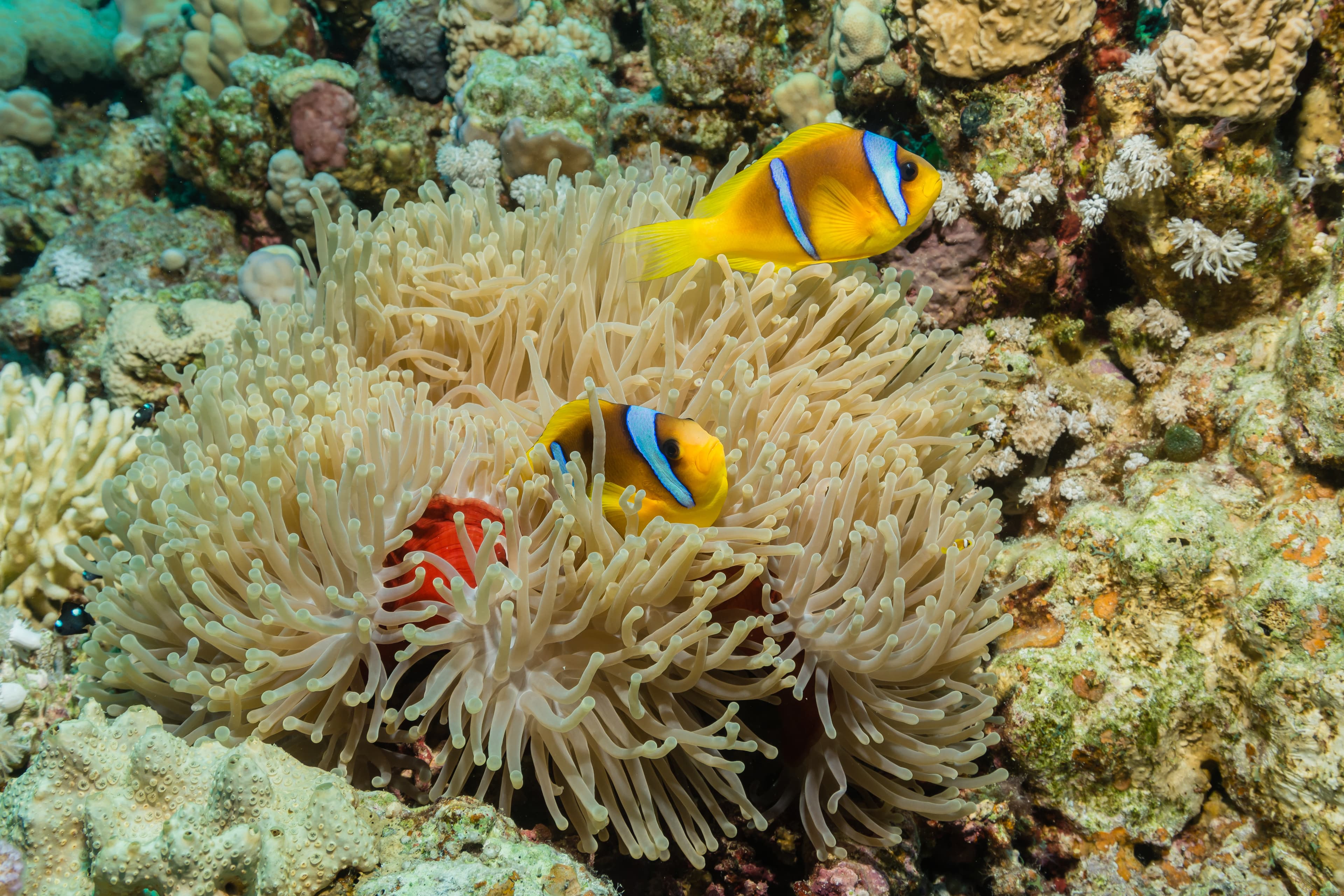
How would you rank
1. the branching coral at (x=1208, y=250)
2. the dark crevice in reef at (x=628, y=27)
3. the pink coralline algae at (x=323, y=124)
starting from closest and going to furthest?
1. the branching coral at (x=1208, y=250)
2. the pink coralline algae at (x=323, y=124)
3. the dark crevice in reef at (x=628, y=27)

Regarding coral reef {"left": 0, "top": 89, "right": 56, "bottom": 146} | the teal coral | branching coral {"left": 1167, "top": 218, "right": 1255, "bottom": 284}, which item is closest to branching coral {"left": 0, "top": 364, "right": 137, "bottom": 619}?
branching coral {"left": 1167, "top": 218, "right": 1255, "bottom": 284}

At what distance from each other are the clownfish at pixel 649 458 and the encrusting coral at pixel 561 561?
5cm

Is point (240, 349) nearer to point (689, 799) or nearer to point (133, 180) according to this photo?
point (689, 799)

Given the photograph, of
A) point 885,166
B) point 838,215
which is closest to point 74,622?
point 838,215

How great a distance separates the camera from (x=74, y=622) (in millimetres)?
2717

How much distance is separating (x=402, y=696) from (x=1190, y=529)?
7.58ft

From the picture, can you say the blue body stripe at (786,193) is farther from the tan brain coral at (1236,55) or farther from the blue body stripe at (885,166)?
the tan brain coral at (1236,55)

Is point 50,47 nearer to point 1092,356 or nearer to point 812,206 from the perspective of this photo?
point 812,206

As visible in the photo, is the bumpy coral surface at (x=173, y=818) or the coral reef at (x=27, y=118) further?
the coral reef at (x=27, y=118)

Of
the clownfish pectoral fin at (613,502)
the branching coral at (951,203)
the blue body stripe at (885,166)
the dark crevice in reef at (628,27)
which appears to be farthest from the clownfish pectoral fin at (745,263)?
the dark crevice in reef at (628,27)

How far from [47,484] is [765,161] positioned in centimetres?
295

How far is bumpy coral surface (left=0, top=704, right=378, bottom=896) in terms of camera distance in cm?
146

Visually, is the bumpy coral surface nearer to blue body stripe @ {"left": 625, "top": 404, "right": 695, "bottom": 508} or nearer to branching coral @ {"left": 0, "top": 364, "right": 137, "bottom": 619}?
blue body stripe @ {"left": 625, "top": 404, "right": 695, "bottom": 508}

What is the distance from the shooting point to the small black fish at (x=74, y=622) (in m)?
2.72
